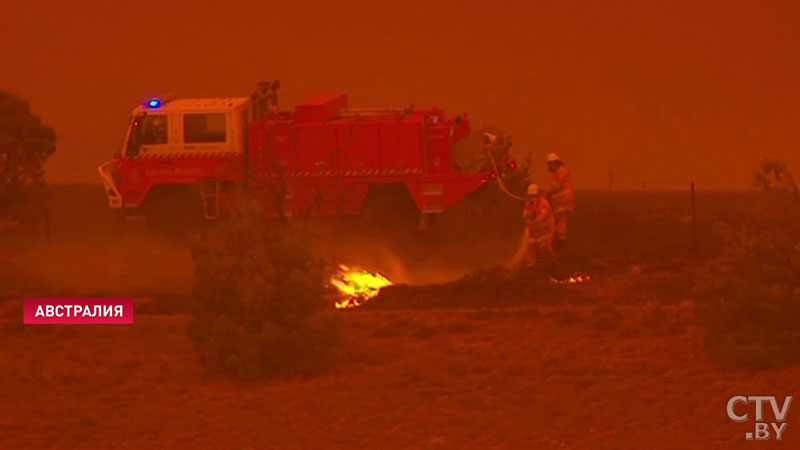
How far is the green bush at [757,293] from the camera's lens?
12.6 metres

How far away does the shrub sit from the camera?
12570 millimetres

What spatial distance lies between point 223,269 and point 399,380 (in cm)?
174

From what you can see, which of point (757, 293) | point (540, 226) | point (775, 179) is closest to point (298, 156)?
point (540, 226)

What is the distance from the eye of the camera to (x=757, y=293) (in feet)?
41.3

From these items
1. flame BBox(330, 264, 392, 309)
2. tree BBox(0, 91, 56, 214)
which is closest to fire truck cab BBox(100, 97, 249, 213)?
tree BBox(0, 91, 56, 214)

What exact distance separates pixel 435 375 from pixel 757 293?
2.62m

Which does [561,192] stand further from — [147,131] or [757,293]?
[757,293]

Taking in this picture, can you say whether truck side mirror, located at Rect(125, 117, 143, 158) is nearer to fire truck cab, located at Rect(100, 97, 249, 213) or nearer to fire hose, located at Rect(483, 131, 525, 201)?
fire truck cab, located at Rect(100, 97, 249, 213)

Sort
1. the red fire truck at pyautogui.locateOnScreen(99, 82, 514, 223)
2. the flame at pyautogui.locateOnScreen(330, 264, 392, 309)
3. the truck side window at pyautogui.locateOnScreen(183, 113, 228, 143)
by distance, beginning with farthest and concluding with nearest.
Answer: the truck side window at pyautogui.locateOnScreen(183, 113, 228, 143)
the red fire truck at pyautogui.locateOnScreen(99, 82, 514, 223)
the flame at pyautogui.locateOnScreen(330, 264, 392, 309)

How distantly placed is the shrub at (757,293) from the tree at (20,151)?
1404cm

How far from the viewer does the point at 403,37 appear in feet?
94.1
